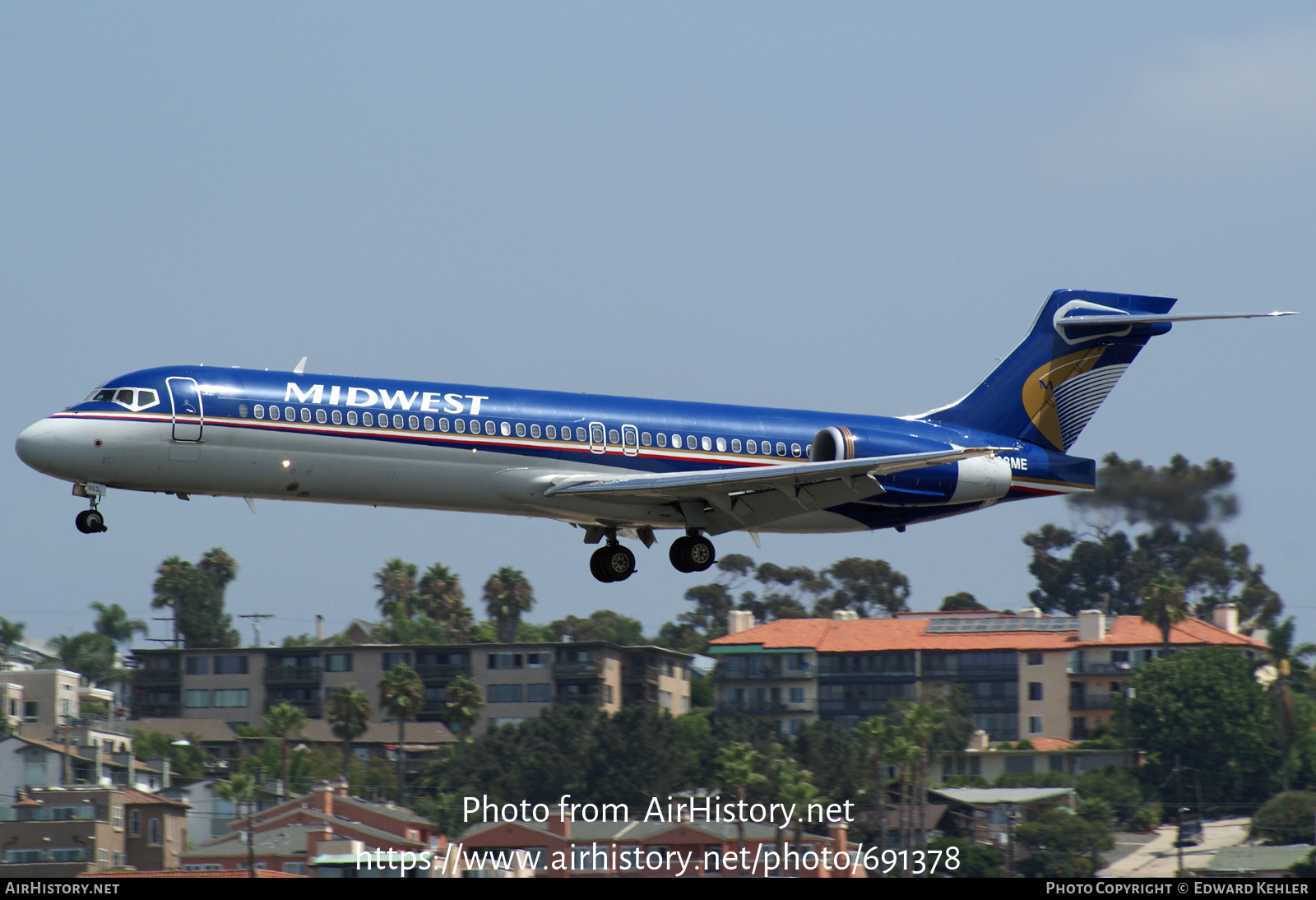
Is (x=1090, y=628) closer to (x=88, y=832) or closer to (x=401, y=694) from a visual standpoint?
(x=401, y=694)

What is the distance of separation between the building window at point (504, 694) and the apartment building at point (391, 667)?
4cm

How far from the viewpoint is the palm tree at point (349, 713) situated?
3201 inches

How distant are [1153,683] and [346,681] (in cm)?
4027

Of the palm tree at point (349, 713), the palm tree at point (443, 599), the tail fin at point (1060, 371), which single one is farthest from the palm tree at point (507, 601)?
the tail fin at point (1060, 371)

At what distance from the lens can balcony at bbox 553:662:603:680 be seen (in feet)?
283

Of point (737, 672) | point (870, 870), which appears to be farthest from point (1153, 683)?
point (870, 870)

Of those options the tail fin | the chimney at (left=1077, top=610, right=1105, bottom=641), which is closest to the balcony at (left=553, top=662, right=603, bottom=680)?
the chimney at (left=1077, top=610, right=1105, bottom=641)

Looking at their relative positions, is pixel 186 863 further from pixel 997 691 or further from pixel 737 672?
pixel 997 691

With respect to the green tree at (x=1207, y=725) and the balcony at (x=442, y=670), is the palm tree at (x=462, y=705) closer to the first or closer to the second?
the balcony at (x=442, y=670)

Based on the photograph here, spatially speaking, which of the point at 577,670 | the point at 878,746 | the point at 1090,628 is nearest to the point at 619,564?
the point at 878,746

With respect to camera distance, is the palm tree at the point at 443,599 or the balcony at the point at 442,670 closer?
the balcony at the point at 442,670

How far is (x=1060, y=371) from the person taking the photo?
36.8 m

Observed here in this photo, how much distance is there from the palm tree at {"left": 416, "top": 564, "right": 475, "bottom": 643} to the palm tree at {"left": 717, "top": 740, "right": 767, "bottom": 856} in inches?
1968

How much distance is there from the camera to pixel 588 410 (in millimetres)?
30922
